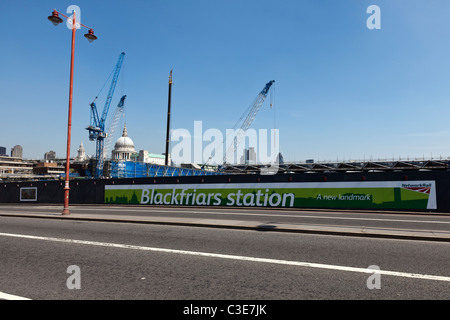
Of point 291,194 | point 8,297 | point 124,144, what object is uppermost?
point 124,144

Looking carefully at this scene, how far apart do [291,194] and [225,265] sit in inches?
562

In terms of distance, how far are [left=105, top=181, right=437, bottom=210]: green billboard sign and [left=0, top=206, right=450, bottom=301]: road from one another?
30.4 ft

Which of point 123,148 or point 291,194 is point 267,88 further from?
point 123,148

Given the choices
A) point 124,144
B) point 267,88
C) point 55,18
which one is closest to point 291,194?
point 55,18

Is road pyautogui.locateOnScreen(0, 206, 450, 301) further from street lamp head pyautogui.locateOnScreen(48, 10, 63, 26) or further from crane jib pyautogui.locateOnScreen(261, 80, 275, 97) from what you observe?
crane jib pyautogui.locateOnScreen(261, 80, 275, 97)

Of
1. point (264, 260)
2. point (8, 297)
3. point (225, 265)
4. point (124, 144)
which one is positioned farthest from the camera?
point (124, 144)

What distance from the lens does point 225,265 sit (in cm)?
620

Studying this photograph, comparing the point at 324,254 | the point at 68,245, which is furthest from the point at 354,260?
the point at 68,245

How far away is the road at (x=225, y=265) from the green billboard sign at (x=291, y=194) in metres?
9.27

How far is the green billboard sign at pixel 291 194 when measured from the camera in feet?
55.7

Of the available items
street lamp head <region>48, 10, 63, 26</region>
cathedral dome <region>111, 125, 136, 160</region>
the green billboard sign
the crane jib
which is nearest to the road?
the green billboard sign

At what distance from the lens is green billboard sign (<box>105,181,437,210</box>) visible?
17.0 m

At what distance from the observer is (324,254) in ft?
22.9

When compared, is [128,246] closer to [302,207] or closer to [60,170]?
[302,207]
